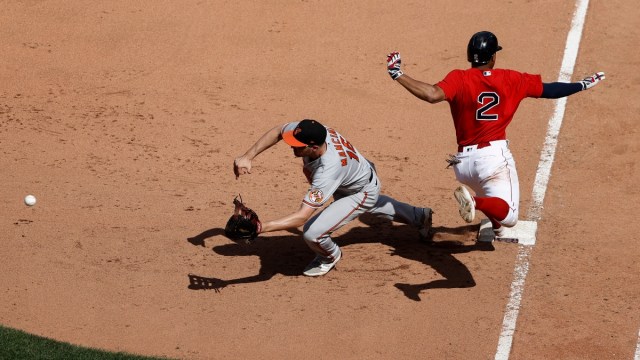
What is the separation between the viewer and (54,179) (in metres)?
10.8

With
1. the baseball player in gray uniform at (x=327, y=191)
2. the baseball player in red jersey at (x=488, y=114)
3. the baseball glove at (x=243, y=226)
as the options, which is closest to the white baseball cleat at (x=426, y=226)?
the baseball player in gray uniform at (x=327, y=191)

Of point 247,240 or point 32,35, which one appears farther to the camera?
point 32,35

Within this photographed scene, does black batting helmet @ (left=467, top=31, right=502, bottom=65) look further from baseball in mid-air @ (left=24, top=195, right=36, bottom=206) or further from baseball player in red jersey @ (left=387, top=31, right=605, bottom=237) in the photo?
baseball in mid-air @ (left=24, top=195, right=36, bottom=206)

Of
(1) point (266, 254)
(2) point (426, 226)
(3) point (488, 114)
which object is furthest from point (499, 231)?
(1) point (266, 254)

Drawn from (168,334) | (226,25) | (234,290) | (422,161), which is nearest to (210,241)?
(234,290)

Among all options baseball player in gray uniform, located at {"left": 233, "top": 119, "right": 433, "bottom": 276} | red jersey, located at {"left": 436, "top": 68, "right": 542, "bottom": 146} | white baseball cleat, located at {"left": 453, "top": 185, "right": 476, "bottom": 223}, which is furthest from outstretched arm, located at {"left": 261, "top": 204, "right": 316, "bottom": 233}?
red jersey, located at {"left": 436, "top": 68, "right": 542, "bottom": 146}

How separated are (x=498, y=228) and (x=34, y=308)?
4172mm

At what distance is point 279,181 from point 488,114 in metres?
2.70

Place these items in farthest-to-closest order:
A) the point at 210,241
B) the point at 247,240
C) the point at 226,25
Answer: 1. the point at 226,25
2. the point at 210,241
3. the point at 247,240

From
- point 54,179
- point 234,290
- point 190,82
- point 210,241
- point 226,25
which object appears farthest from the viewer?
point 226,25

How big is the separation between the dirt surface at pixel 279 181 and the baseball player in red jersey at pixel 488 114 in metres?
0.86

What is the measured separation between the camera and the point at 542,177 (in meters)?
10.9

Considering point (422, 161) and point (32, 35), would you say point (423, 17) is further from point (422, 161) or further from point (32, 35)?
point (32, 35)

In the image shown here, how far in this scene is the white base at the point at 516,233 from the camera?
Answer: 9.79 m
